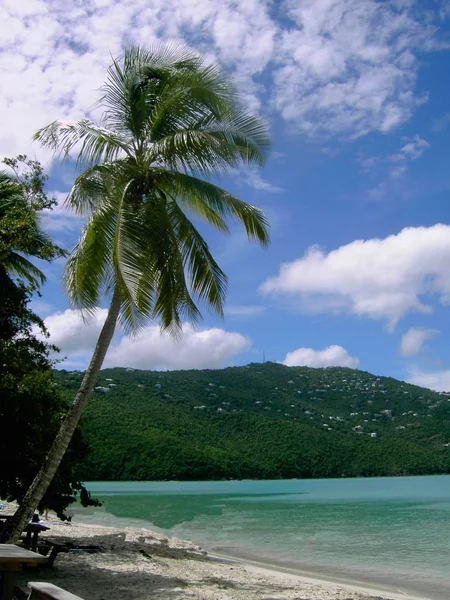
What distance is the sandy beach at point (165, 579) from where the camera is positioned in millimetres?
9016

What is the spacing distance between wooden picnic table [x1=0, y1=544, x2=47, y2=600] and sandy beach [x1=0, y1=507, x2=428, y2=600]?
316 cm

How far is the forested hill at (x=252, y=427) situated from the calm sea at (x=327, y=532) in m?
18.9

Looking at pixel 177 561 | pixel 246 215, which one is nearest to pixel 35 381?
pixel 246 215

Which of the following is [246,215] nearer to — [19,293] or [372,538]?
[19,293]

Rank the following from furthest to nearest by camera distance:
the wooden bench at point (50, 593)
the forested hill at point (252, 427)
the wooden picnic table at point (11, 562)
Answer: the forested hill at point (252, 427) < the wooden picnic table at point (11, 562) < the wooden bench at point (50, 593)

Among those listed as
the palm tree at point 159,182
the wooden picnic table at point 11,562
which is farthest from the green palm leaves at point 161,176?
the wooden picnic table at point 11,562

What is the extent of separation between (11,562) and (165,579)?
18.9ft

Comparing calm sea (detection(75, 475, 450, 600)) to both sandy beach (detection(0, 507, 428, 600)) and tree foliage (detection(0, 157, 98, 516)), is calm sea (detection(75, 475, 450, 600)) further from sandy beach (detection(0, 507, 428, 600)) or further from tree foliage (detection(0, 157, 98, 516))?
tree foliage (detection(0, 157, 98, 516))

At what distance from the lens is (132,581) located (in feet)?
31.7

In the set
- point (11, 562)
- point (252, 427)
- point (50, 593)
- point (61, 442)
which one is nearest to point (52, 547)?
point (61, 442)

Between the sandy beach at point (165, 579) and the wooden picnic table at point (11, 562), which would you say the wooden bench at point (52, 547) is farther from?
the wooden picnic table at point (11, 562)

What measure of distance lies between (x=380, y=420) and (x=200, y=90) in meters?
88.1

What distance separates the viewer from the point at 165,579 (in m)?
10.2

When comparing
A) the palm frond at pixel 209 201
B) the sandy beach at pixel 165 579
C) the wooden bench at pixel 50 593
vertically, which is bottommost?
the sandy beach at pixel 165 579
